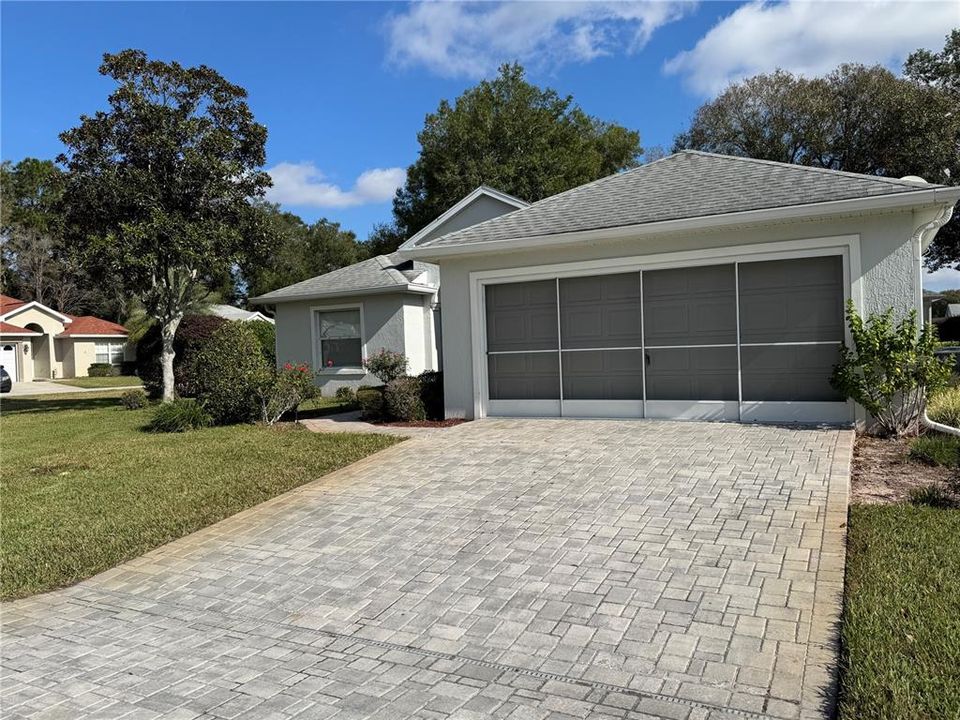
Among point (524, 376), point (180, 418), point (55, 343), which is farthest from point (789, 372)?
point (55, 343)

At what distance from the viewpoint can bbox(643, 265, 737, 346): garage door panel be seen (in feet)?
34.1

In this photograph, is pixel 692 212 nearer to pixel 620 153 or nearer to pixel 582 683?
pixel 582 683

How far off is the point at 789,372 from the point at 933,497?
4141 millimetres

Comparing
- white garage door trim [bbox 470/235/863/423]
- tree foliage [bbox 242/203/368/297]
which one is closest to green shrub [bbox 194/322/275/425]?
white garage door trim [bbox 470/235/863/423]

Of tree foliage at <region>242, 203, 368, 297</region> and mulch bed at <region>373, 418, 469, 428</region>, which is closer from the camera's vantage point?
mulch bed at <region>373, 418, 469, 428</region>

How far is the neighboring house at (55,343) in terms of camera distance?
1511 inches

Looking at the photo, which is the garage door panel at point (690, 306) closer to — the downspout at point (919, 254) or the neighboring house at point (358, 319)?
the downspout at point (919, 254)

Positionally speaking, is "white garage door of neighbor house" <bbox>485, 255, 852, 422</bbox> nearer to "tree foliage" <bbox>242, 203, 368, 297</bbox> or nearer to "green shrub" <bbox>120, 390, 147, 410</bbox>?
"green shrub" <bbox>120, 390, 147, 410</bbox>

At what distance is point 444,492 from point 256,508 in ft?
6.76

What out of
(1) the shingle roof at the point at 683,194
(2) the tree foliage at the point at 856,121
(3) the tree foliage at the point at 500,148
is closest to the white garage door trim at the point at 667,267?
(1) the shingle roof at the point at 683,194

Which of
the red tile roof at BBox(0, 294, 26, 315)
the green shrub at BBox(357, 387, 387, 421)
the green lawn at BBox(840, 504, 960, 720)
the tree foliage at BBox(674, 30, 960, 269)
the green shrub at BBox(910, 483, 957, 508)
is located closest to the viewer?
the green lawn at BBox(840, 504, 960, 720)

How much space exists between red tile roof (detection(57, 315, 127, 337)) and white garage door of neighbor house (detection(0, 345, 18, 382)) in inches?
127

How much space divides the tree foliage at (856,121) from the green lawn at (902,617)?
22329mm

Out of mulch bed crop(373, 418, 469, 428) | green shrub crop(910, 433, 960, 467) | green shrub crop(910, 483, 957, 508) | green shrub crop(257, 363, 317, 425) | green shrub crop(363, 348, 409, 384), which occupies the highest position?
green shrub crop(363, 348, 409, 384)
